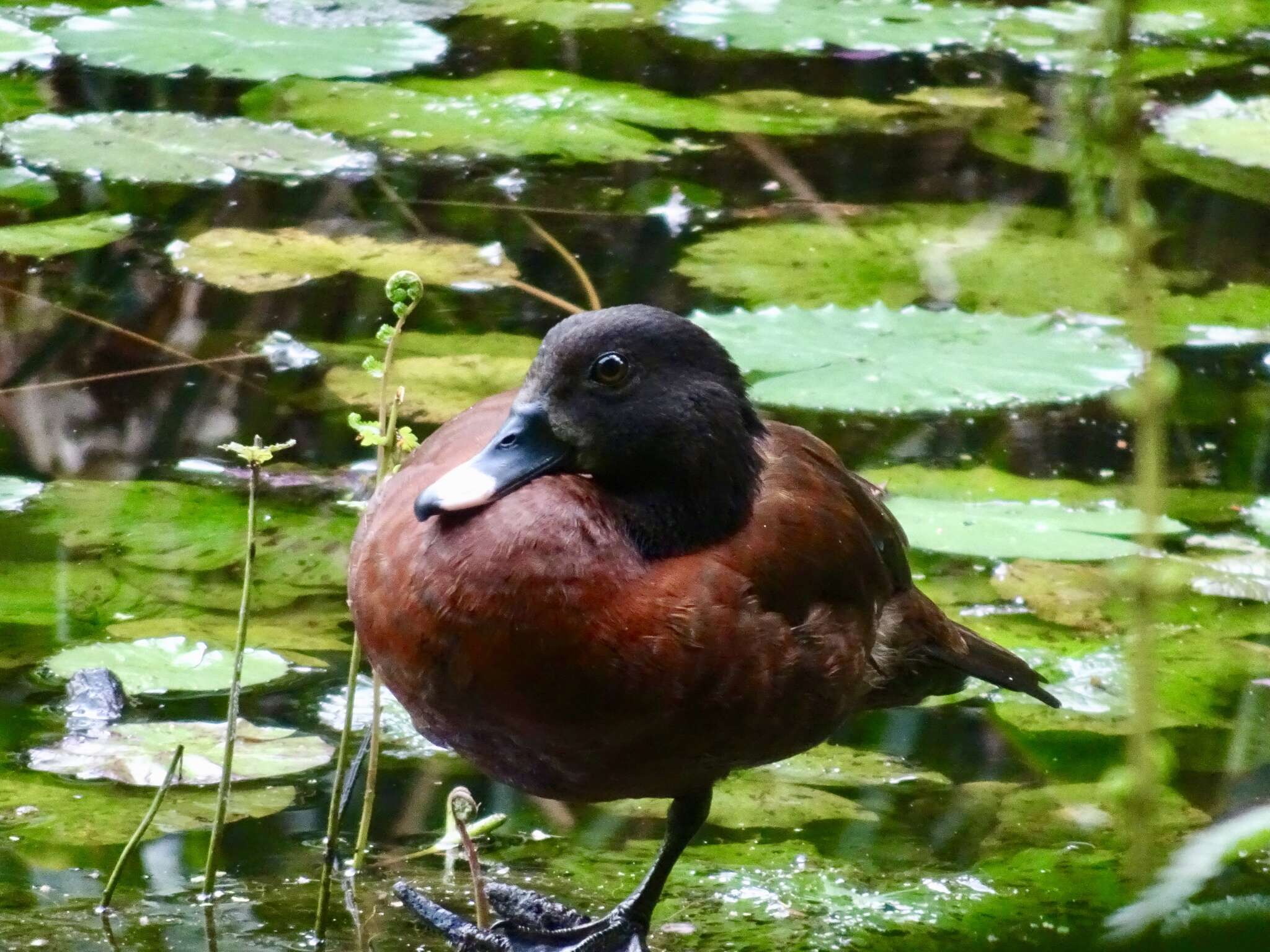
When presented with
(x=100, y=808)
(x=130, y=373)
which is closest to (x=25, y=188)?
(x=130, y=373)

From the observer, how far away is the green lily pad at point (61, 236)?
4.89m

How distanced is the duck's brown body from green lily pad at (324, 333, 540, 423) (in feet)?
5.32

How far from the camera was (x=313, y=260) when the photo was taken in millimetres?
5141

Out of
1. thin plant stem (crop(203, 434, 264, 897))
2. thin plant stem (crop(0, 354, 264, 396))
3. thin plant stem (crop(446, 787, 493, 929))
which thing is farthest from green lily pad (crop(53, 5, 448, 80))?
thin plant stem (crop(446, 787, 493, 929))

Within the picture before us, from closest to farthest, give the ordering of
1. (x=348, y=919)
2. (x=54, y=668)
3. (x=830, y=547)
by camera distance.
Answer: (x=348, y=919)
(x=830, y=547)
(x=54, y=668)

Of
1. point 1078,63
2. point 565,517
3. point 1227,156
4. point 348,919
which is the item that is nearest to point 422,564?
point 565,517

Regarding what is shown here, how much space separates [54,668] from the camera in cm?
314

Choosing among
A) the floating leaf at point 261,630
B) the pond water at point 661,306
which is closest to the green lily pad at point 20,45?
the pond water at point 661,306

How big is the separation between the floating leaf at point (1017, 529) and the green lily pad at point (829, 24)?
355 cm

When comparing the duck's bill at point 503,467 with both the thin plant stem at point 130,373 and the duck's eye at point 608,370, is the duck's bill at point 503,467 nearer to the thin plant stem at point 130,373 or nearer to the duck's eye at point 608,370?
the duck's eye at point 608,370

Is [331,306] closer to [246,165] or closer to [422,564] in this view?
[246,165]

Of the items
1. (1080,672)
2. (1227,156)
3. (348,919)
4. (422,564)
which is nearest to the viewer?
(422,564)

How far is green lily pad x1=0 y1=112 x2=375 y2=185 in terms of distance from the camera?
5.45 meters

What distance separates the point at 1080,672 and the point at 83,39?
171 inches
